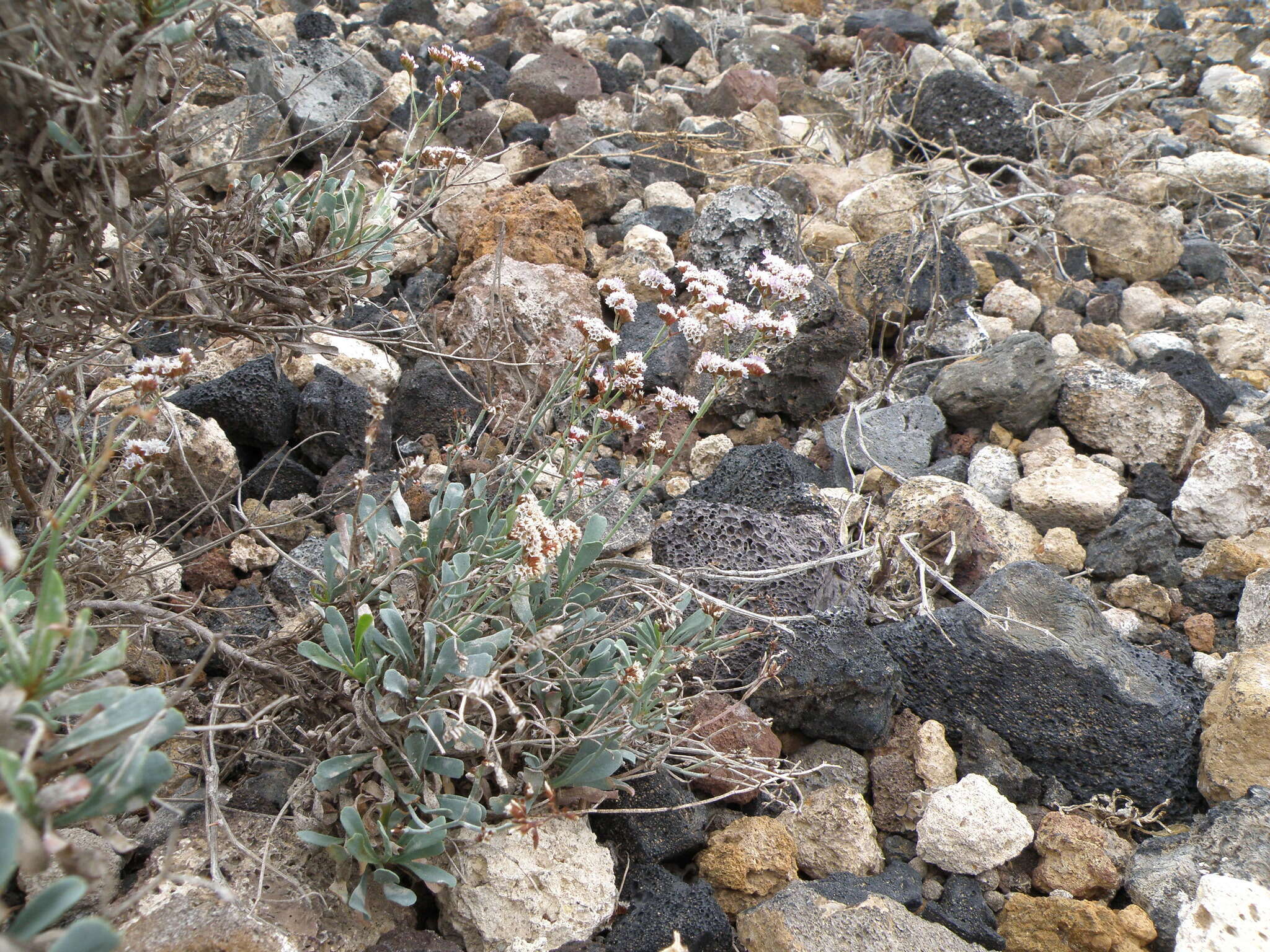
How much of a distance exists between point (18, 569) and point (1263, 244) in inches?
286

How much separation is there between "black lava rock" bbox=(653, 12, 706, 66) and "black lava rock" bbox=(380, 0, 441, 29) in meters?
1.98

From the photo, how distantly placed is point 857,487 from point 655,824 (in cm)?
176

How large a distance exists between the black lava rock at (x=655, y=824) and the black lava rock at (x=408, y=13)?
23.9 feet

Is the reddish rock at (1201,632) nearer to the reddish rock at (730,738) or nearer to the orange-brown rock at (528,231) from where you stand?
the reddish rock at (730,738)

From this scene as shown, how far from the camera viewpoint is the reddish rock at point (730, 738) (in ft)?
8.34

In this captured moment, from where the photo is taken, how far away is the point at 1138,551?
3.55 metres

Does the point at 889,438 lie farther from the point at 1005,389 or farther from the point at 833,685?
the point at 833,685

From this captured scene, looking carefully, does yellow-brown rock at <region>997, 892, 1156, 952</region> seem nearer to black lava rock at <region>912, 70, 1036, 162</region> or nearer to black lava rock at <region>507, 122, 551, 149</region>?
black lava rock at <region>507, 122, 551, 149</region>

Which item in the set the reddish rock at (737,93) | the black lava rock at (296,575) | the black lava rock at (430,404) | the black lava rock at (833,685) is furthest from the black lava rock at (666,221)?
the black lava rock at (833,685)

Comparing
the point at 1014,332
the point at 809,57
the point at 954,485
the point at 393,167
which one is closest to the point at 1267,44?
the point at 809,57

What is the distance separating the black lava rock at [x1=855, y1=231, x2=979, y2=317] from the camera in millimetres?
5062

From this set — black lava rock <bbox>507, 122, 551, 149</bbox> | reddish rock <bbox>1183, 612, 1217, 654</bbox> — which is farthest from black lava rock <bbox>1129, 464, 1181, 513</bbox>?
black lava rock <bbox>507, 122, 551, 149</bbox>

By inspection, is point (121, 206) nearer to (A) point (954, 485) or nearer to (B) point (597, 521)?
(B) point (597, 521)

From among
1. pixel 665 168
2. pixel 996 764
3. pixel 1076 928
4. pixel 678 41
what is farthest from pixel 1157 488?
pixel 678 41
